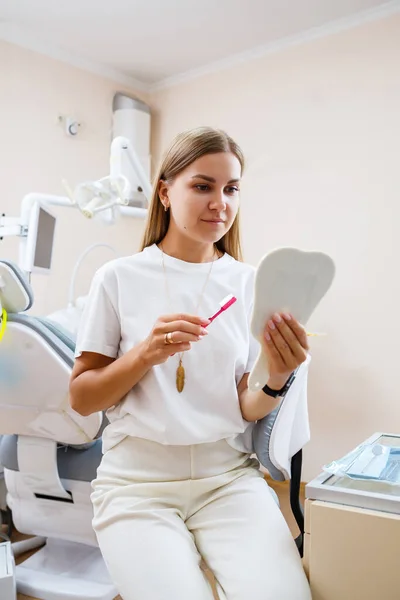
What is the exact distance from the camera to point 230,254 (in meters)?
1.29

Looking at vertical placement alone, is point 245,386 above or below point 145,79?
below

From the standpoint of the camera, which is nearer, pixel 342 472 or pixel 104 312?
pixel 342 472

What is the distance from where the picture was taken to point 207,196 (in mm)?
1103

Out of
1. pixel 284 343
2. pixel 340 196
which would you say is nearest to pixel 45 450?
pixel 284 343

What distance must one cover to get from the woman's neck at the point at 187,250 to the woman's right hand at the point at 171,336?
26 cm

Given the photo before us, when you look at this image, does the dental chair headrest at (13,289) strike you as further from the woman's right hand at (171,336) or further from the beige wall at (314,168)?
the beige wall at (314,168)

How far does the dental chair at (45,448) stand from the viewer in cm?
151

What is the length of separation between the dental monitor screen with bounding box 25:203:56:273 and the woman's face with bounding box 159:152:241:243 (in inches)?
41.0

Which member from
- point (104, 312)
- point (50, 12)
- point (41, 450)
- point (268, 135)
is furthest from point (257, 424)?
point (50, 12)

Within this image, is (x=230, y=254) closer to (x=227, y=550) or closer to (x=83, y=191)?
(x=227, y=550)

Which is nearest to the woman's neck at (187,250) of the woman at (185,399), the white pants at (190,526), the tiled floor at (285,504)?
the woman at (185,399)

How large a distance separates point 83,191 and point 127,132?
1322 millimetres

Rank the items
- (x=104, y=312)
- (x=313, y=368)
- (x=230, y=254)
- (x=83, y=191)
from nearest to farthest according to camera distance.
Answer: (x=104, y=312) < (x=230, y=254) < (x=83, y=191) < (x=313, y=368)

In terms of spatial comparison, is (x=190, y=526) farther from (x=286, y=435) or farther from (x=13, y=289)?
(x=13, y=289)
